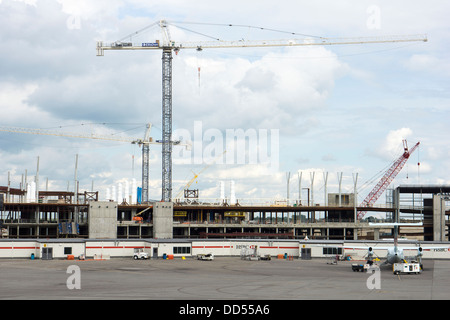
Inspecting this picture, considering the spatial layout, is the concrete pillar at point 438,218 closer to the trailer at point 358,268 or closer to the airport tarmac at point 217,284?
the airport tarmac at point 217,284

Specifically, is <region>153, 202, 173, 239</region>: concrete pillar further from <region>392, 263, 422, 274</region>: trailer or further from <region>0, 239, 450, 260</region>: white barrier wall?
<region>392, 263, 422, 274</region>: trailer

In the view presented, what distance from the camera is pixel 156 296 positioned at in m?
56.3

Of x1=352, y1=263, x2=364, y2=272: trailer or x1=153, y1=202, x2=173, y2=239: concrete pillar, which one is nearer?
x1=352, y1=263, x2=364, y2=272: trailer

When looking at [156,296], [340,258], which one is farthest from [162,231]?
[156,296]

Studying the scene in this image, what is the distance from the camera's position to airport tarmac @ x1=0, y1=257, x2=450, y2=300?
2258 inches

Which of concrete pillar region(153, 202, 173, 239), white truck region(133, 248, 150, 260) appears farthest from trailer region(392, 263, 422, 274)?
concrete pillar region(153, 202, 173, 239)

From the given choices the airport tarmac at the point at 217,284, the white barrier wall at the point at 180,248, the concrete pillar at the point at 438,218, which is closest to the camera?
the airport tarmac at the point at 217,284

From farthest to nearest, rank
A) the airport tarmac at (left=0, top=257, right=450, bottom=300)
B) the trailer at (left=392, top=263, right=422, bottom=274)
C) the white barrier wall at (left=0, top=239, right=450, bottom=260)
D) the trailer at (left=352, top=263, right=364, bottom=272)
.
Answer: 1. the white barrier wall at (left=0, top=239, right=450, bottom=260)
2. the trailer at (left=352, top=263, right=364, bottom=272)
3. the trailer at (left=392, top=263, right=422, bottom=274)
4. the airport tarmac at (left=0, top=257, right=450, bottom=300)

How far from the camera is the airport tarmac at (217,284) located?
57.3 meters

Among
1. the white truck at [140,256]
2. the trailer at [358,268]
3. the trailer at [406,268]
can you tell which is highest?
the trailer at [406,268]

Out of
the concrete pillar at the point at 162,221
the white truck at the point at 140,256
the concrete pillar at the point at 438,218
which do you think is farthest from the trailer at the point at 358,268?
the concrete pillar at the point at 438,218

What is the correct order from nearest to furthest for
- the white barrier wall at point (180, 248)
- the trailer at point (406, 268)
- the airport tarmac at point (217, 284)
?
the airport tarmac at point (217, 284) → the trailer at point (406, 268) → the white barrier wall at point (180, 248)

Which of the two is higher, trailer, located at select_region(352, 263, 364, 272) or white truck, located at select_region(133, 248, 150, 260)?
trailer, located at select_region(352, 263, 364, 272)
